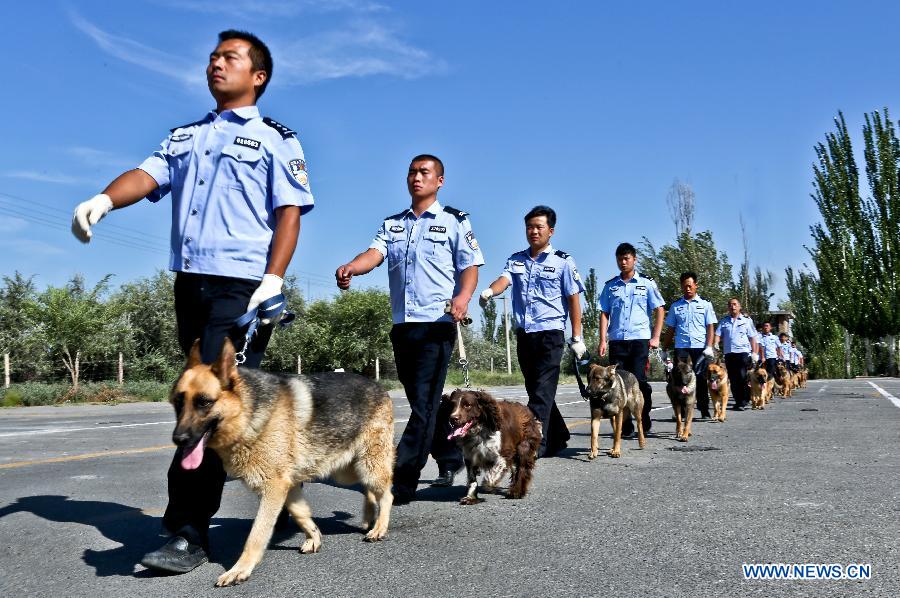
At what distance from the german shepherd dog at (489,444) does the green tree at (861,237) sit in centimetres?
5145

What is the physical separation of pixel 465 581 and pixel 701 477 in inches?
149

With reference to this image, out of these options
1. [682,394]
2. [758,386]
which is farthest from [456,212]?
[758,386]

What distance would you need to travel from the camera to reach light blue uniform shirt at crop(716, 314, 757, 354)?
1719cm

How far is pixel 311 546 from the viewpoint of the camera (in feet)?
14.5

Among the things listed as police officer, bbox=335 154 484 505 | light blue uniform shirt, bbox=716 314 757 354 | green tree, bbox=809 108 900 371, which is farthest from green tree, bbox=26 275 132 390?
green tree, bbox=809 108 900 371

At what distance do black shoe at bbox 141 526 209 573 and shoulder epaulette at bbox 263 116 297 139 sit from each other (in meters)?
2.12

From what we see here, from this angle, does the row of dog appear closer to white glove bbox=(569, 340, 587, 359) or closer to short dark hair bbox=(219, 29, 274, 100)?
short dark hair bbox=(219, 29, 274, 100)

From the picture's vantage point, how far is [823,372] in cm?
5812

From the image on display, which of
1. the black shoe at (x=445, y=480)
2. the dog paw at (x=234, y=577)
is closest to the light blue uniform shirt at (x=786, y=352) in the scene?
the black shoe at (x=445, y=480)

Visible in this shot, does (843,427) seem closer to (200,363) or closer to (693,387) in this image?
(693,387)

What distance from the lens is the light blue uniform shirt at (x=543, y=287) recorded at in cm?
840

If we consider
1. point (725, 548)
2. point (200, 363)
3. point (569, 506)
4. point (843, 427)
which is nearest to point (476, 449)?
point (569, 506)

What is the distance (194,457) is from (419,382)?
2.50 meters

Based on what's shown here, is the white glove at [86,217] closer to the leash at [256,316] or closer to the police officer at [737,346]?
the leash at [256,316]
